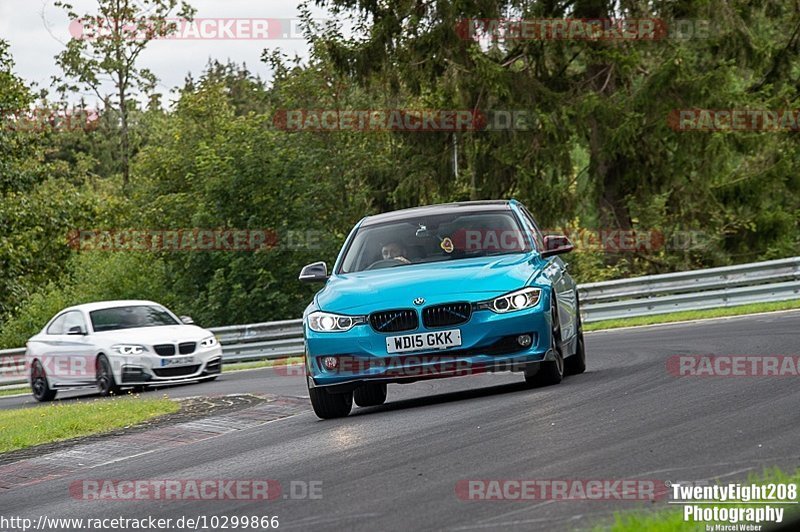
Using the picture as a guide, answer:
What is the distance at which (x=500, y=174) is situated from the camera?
34438mm

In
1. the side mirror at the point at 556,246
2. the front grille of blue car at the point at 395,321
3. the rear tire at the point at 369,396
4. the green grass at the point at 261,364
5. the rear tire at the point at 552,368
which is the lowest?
the green grass at the point at 261,364

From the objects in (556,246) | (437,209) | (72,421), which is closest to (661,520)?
(556,246)

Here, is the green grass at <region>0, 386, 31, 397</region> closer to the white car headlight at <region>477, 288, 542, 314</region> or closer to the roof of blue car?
the roof of blue car

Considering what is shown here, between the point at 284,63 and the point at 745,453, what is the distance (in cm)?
4417

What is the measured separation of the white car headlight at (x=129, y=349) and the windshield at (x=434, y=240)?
9.13m

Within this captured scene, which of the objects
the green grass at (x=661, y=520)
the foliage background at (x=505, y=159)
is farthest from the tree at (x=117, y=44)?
the green grass at (x=661, y=520)

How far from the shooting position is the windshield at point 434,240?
40.4 ft

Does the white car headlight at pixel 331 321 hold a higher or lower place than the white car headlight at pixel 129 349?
higher

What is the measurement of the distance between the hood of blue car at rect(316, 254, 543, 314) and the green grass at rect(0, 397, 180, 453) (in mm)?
3472

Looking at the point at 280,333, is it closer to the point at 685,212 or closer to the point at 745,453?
the point at 685,212

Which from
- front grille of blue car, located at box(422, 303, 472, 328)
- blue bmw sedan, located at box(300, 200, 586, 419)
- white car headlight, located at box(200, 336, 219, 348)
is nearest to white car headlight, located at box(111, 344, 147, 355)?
white car headlight, located at box(200, 336, 219, 348)

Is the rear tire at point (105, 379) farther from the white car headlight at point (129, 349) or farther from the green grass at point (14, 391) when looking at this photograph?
the green grass at point (14, 391)

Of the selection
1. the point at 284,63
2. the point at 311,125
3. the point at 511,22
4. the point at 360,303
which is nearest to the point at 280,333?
the point at 511,22

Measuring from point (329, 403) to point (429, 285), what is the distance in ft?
4.78
